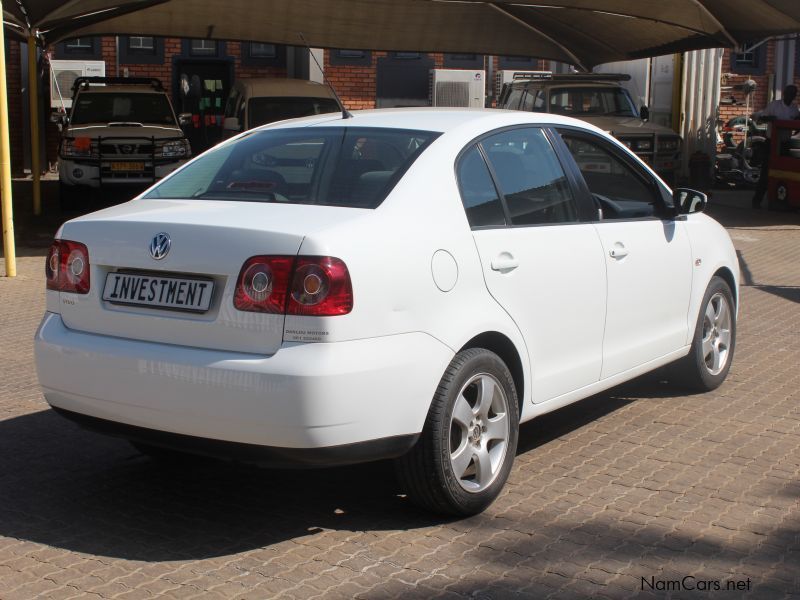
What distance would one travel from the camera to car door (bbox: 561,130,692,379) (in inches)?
229

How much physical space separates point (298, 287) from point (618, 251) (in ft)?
7.31

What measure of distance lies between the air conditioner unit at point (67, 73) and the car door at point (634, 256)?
2232 centimetres

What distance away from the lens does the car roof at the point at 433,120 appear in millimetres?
5203

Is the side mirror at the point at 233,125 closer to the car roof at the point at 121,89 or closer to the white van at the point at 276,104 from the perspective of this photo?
the white van at the point at 276,104

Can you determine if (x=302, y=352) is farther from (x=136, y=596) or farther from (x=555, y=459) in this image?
(x=555, y=459)

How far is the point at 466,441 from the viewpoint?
4.74 metres

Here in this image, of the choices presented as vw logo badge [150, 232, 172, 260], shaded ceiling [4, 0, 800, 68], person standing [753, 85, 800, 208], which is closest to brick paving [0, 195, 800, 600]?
vw logo badge [150, 232, 172, 260]

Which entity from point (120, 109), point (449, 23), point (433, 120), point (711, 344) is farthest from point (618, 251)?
point (449, 23)

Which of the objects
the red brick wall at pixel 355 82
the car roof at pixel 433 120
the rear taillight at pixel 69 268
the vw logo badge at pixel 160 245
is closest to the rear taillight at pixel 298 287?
the vw logo badge at pixel 160 245

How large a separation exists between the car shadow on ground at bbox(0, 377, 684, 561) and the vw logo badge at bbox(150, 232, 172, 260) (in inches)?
45.1

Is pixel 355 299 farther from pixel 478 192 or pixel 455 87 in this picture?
pixel 455 87

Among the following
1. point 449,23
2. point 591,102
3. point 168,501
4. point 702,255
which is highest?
point 449,23

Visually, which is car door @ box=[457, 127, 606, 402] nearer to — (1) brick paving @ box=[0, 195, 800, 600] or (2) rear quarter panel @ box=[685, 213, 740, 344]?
(1) brick paving @ box=[0, 195, 800, 600]

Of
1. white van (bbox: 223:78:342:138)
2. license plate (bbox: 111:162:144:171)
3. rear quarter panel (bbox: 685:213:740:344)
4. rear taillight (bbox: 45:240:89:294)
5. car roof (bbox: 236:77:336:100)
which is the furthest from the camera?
car roof (bbox: 236:77:336:100)
